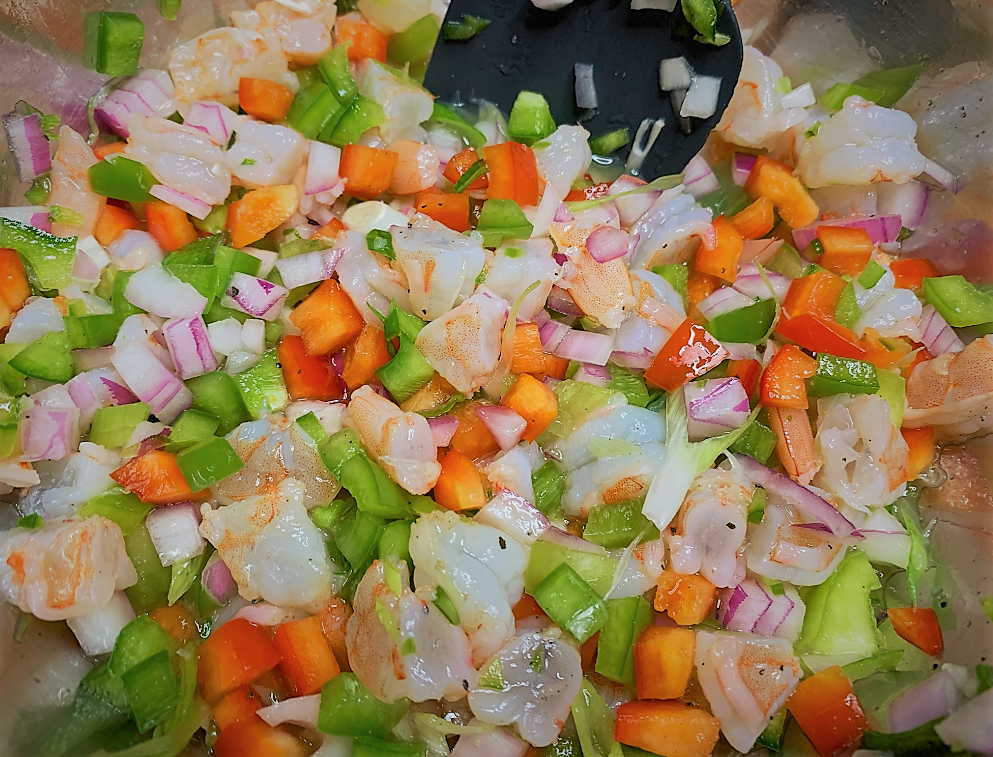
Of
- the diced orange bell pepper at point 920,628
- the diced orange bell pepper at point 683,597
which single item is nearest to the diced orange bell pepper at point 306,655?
the diced orange bell pepper at point 683,597

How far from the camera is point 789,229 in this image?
191cm

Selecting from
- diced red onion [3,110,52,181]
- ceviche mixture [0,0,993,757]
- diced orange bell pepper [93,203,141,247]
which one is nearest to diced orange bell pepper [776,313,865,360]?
ceviche mixture [0,0,993,757]

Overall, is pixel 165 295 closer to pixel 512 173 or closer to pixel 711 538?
pixel 512 173

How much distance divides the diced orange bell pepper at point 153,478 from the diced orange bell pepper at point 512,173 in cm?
96

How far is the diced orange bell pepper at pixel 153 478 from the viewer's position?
142cm

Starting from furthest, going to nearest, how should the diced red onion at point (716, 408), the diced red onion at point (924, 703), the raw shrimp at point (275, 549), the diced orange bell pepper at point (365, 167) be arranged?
the diced orange bell pepper at point (365, 167), the diced red onion at point (716, 408), the raw shrimp at point (275, 549), the diced red onion at point (924, 703)

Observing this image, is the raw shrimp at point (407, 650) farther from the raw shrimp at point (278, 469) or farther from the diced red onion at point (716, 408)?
the diced red onion at point (716, 408)

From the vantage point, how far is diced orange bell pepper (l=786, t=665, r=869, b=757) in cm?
131

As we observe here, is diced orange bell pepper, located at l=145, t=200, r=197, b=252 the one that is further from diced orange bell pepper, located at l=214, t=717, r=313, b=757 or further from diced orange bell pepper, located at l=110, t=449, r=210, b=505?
diced orange bell pepper, located at l=214, t=717, r=313, b=757

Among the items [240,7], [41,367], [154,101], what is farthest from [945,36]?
[41,367]

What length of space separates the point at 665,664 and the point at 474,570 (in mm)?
393

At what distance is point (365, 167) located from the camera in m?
1.76

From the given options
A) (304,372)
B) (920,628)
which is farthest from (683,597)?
(304,372)

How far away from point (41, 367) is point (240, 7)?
1163 millimetres
